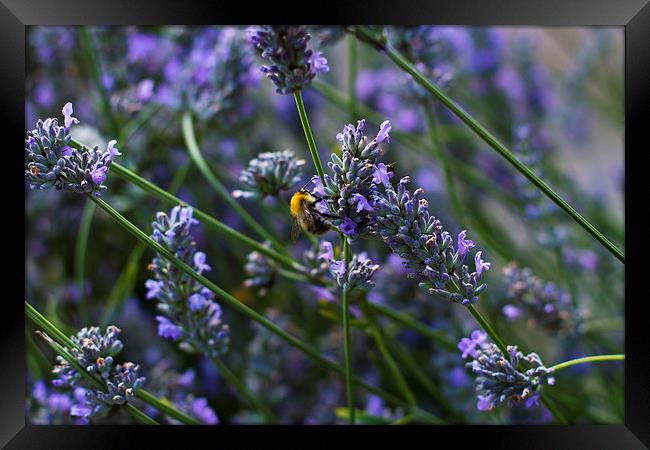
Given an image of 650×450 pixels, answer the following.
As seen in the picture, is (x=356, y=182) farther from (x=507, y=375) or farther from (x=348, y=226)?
(x=507, y=375)

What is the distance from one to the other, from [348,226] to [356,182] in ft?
0.12

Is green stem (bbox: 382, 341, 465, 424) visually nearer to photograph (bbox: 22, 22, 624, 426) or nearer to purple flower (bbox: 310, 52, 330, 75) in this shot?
photograph (bbox: 22, 22, 624, 426)

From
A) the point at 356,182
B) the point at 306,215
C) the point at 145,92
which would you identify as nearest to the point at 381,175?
the point at 356,182

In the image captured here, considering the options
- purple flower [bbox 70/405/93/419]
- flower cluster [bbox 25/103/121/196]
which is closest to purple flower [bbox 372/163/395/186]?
flower cluster [bbox 25/103/121/196]

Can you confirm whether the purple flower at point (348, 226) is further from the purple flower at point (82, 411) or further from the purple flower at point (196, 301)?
the purple flower at point (82, 411)

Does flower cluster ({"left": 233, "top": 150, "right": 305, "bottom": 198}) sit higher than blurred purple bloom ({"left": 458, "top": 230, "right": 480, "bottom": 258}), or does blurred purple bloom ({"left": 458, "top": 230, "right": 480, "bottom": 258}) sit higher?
flower cluster ({"left": 233, "top": 150, "right": 305, "bottom": 198})

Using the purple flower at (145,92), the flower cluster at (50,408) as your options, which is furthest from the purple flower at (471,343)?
the purple flower at (145,92)

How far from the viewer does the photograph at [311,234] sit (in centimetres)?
65

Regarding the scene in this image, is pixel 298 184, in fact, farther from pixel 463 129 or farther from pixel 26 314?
pixel 463 129

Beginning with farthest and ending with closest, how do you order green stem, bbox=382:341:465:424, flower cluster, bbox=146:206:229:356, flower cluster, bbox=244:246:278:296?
1. green stem, bbox=382:341:465:424
2. flower cluster, bbox=244:246:278:296
3. flower cluster, bbox=146:206:229:356

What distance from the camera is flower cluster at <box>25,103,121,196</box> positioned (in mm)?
612

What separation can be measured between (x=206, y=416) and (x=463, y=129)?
813 millimetres
